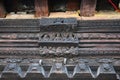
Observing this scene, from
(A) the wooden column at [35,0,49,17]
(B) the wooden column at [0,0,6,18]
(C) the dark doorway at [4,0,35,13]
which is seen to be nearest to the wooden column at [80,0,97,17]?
(A) the wooden column at [35,0,49,17]

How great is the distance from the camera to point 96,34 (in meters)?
2.31

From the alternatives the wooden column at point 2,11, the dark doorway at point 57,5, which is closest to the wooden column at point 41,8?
the dark doorway at point 57,5

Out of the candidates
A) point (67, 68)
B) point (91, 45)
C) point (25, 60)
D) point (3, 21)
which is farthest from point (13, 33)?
point (91, 45)

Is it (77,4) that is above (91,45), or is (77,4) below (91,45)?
above

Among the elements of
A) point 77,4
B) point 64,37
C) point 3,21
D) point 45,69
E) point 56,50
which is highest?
point 77,4

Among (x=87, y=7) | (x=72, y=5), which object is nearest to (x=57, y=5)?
(x=72, y=5)

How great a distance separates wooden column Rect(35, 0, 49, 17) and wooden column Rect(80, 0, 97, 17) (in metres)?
0.42

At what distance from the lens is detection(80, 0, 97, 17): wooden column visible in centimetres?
220

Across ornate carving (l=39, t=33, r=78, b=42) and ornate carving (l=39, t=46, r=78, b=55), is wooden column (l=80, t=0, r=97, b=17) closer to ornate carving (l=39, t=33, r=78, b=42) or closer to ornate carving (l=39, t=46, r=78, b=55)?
ornate carving (l=39, t=33, r=78, b=42)

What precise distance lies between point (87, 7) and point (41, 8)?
539mm

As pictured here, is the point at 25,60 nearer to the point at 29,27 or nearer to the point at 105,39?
the point at 29,27

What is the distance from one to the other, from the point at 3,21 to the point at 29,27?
32cm

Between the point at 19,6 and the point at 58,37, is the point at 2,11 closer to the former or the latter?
the point at 19,6

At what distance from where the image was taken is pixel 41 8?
2.26 meters
